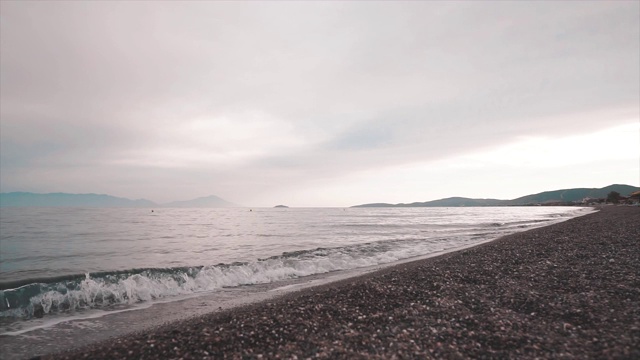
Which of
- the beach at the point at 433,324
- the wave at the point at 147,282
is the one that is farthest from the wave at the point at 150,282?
the beach at the point at 433,324

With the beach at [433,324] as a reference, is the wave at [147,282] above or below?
below

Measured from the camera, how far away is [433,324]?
319 inches

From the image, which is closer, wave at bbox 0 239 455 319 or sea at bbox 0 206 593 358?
sea at bbox 0 206 593 358

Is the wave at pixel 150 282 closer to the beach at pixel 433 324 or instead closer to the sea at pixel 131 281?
the sea at pixel 131 281

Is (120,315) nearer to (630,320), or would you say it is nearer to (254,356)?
(254,356)

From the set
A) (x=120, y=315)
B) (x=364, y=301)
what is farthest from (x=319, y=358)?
(x=120, y=315)

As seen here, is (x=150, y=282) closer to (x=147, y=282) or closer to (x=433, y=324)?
(x=147, y=282)

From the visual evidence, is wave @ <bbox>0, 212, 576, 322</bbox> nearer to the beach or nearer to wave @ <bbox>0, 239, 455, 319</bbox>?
wave @ <bbox>0, 239, 455, 319</bbox>

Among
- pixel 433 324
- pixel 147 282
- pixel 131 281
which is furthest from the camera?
pixel 147 282

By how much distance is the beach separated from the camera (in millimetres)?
6762

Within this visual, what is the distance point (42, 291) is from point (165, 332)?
35.1 ft

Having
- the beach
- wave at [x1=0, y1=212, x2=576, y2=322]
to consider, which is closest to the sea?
wave at [x1=0, y1=212, x2=576, y2=322]

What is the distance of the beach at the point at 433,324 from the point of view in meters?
6.76

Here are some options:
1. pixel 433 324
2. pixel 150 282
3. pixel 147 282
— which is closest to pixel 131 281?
pixel 147 282
